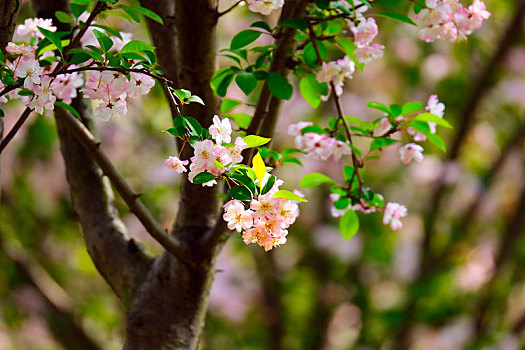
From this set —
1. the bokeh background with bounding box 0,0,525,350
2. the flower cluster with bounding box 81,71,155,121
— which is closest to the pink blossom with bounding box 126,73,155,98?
the flower cluster with bounding box 81,71,155,121

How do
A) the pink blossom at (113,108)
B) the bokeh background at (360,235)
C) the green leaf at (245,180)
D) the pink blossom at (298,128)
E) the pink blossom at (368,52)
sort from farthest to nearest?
the bokeh background at (360,235) < the pink blossom at (298,128) < the pink blossom at (368,52) < the pink blossom at (113,108) < the green leaf at (245,180)

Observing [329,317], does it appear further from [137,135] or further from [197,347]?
[197,347]

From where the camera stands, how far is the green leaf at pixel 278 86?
2.83ft

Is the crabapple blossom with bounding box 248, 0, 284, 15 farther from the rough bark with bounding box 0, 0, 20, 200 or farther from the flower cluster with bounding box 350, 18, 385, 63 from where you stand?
the rough bark with bounding box 0, 0, 20, 200

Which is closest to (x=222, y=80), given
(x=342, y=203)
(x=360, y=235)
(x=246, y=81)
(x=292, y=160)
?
(x=246, y=81)

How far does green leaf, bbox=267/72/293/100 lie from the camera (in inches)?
34.0

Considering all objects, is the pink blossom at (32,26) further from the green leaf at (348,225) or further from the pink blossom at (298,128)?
the green leaf at (348,225)

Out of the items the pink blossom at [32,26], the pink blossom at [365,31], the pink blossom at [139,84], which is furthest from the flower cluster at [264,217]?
the pink blossom at [32,26]

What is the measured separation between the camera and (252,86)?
85cm

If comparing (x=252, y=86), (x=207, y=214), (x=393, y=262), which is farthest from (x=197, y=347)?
(x=393, y=262)

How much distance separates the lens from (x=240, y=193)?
25.8 inches

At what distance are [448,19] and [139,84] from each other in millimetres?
432

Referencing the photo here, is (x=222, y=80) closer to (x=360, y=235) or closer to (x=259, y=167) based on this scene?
(x=259, y=167)

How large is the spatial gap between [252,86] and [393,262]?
6.52 ft
